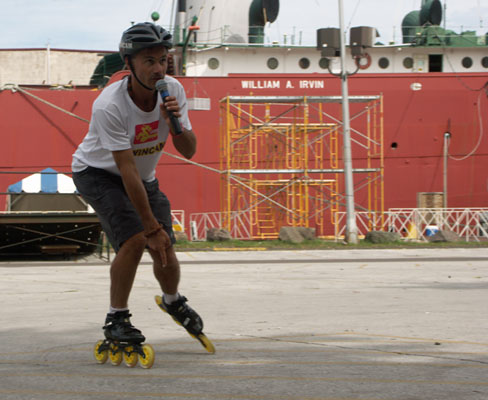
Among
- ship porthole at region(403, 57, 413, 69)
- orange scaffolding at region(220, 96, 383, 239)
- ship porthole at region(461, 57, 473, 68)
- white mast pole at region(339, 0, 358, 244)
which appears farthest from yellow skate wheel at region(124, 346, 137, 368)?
ship porthole at region(461, 57, 473, 68)

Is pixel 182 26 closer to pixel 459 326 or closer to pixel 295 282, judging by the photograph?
pixel 295 282

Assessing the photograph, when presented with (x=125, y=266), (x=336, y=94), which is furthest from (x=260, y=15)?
→ (x=125, y=266)

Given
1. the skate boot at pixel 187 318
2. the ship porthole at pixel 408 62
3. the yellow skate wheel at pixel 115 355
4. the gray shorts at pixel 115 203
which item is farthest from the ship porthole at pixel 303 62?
the yellow skate wheel at pixel 115 355

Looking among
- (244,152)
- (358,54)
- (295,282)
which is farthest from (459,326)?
(244,152)

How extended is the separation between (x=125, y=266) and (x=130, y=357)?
0.47 meters

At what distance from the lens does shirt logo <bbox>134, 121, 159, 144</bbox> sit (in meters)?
4.03

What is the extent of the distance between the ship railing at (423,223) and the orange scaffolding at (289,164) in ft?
1.50

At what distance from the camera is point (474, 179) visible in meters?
26.2

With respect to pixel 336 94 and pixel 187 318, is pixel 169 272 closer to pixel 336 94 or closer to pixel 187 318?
pixel 187 318

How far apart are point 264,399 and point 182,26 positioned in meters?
28.1

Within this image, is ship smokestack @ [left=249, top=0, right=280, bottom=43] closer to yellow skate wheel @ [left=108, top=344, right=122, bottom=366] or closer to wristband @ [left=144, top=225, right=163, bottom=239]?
wristband @ [left=144, top=225, right=163, bottom=239]

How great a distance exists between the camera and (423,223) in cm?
2378

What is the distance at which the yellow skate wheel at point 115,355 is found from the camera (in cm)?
388

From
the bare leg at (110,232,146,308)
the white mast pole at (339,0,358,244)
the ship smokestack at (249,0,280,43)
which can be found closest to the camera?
the bare leg at (110,232,146,308)
